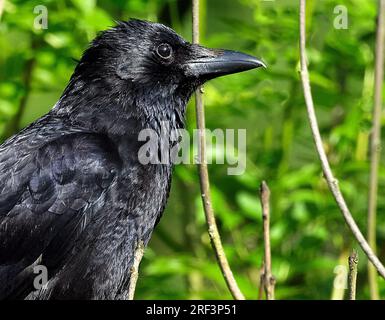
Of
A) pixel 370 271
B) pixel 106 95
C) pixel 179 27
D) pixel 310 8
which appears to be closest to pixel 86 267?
pixel 106 95

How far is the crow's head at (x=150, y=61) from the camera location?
18.6 feet

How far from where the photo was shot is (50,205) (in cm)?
524

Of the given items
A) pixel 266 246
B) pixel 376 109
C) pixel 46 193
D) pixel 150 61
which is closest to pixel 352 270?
pixel 266 246

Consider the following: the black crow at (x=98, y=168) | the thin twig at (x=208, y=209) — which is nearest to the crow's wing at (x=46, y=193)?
the black crow at (x=98, y=168)

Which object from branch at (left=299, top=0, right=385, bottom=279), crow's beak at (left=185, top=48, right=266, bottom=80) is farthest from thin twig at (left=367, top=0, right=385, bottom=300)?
crow's beak at (left=185, top=48, right=266, bottom=80)

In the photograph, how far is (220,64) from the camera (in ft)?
18.7

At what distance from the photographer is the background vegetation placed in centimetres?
679

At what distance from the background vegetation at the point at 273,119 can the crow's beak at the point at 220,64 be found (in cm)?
99

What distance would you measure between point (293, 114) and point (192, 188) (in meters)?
1.40

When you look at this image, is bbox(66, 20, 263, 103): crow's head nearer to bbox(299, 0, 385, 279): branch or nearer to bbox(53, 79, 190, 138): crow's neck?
bbox(53, 79, 190, 138): crow's neck

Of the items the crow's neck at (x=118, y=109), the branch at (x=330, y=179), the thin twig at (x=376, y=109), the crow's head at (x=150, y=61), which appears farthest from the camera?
the crow's head at (x=150, y=61)

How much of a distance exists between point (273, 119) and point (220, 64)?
82.2 inches

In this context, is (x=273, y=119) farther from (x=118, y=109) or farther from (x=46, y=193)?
(x=46, y=193)

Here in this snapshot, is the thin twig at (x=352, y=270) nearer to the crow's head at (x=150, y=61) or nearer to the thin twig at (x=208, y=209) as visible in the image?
the thin twig at (x=208, y=209)
